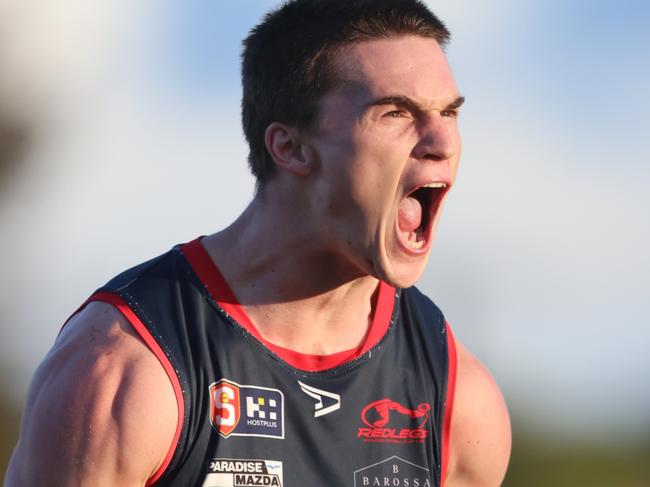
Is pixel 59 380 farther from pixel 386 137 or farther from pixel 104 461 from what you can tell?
pixel 386 137

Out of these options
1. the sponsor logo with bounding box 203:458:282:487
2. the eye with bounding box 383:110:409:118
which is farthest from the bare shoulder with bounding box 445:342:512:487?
the eye with bounding box 383:110:409:118

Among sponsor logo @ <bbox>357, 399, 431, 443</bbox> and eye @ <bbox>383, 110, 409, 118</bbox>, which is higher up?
eye @ <bbox>383, 110, 409, 118</bbox>

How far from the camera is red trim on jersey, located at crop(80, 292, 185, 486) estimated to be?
6.00 m

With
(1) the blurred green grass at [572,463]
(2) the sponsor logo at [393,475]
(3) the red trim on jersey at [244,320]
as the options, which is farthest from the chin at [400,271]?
(1) the blurred green grass at [572,463]

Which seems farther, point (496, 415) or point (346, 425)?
point (496, 415)

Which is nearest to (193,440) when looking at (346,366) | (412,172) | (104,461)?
(104,461)

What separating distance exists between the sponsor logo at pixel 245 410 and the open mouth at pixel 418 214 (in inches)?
32.8

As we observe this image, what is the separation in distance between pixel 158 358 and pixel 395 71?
1490 millimetres

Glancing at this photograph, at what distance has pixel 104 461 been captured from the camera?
19.3 feet

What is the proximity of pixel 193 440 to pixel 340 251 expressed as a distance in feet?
3.23

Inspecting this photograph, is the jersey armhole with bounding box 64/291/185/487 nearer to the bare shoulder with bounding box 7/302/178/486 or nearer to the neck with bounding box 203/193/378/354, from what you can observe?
the bare shoulder with bounding box 7/302/178/486

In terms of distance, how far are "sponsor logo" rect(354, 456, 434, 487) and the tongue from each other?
99cm

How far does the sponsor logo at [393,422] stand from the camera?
21.3 ft

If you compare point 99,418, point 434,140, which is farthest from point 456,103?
point 99,418
